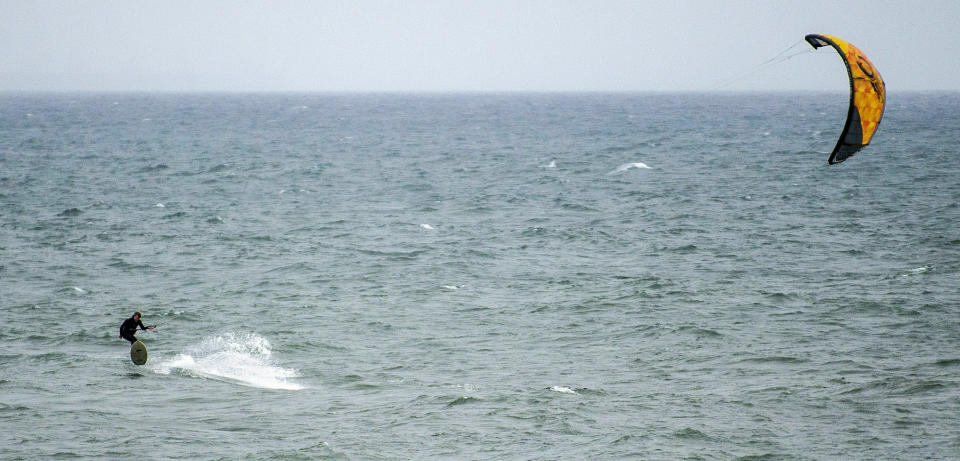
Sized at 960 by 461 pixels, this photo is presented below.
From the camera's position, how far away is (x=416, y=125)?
160250mm

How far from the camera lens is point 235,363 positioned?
3189cm

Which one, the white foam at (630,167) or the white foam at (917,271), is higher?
the white foam at (630,167)

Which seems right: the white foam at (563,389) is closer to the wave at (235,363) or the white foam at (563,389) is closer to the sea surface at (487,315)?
the sea surface at (487,315)

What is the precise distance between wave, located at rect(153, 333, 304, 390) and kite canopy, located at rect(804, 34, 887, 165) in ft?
60.2

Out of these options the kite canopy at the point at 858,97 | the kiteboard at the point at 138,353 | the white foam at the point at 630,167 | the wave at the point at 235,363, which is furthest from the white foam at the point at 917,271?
the white foam at the point at 630,167

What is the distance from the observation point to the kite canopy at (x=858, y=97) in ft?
88.4

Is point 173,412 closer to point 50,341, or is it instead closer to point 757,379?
point 50,341

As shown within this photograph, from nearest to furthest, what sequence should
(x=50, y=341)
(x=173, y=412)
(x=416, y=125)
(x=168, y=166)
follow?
1. (x=173, y=412)
2. (x=50, y=341)
3. (x=168, y=166)
4. (x=416, y=125)

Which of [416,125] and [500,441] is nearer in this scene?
[500,441]

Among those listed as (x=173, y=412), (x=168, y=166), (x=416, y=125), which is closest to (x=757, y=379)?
(x=173, y=412)

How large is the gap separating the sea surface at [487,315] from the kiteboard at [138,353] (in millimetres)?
411

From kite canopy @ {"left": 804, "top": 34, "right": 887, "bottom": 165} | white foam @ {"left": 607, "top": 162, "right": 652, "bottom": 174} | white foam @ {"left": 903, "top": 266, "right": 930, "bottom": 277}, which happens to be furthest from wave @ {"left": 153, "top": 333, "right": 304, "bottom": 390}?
white foam @ {"left": 607, "top": 162, "right": 652, "bottom": 174}

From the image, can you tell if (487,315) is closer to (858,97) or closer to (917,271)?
(858,97)

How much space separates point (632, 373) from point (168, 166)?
66.9 metres
